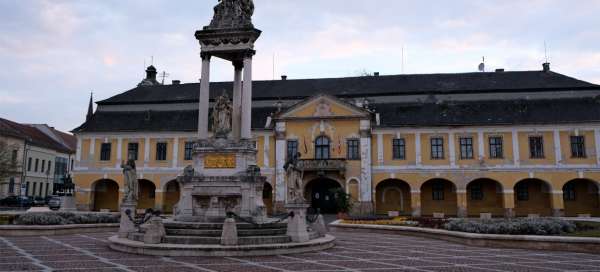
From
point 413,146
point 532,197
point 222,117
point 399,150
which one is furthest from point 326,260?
point 532,197

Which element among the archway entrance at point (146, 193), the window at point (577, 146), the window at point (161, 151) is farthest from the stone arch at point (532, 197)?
the archway entrance at point (146, 193)

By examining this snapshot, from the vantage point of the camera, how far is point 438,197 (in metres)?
35.0

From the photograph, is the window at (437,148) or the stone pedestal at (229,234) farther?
the window at (437,148)

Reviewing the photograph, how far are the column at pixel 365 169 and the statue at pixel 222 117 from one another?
19.7 metres

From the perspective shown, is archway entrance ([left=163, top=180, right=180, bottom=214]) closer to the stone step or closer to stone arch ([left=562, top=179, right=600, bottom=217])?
the stone step

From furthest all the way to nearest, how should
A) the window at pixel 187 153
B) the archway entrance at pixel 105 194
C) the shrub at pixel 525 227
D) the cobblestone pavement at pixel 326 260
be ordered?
the archway entrance at pixel 105 194
the window at pixel 187 153
the shrub at pixel 525 227
the cobblestone pavement at pixel 326 260

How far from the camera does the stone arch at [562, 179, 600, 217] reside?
3303cm

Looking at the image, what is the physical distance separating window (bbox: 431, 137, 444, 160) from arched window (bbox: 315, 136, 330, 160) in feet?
24.0

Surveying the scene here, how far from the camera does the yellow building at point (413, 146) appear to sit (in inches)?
1300

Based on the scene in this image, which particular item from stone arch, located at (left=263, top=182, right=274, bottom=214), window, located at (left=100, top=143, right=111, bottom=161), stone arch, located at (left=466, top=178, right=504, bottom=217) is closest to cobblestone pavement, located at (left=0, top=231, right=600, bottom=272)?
stone arch, located at (left=466, top=178, right=504, bottom=217)

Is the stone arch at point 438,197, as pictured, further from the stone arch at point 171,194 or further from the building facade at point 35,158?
the building facade at point 35,158

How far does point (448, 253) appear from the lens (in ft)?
41.4

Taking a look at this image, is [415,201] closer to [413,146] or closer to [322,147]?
[413,146]

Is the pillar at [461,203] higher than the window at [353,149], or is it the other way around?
the window at [353,149]
